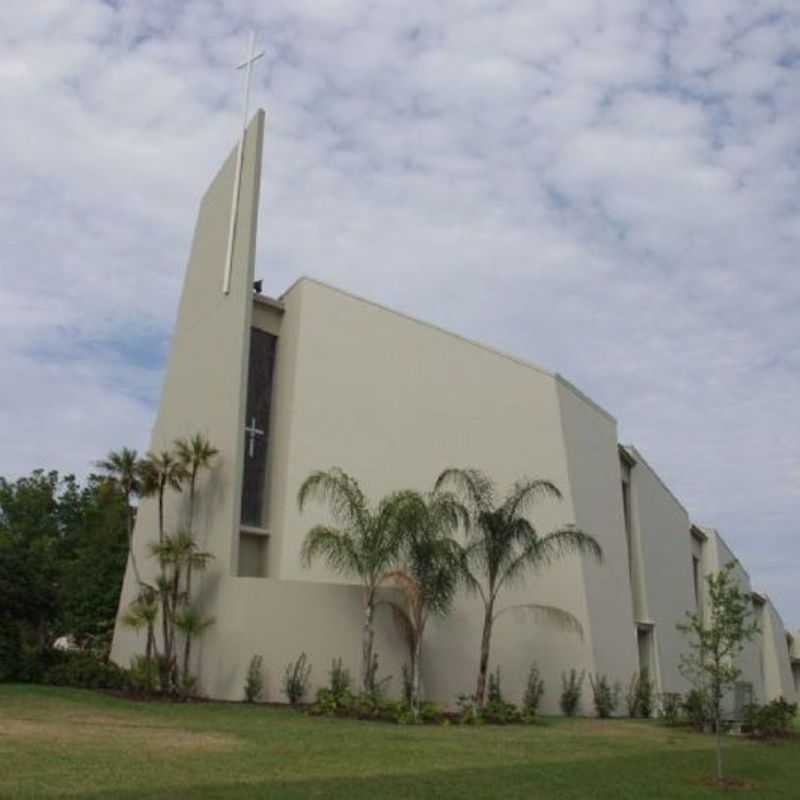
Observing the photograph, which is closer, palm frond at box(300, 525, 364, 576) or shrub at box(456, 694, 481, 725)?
shrub at box(456, 694, 481, 725)

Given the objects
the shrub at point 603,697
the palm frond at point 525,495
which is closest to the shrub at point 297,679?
the palm frond at point 525,495

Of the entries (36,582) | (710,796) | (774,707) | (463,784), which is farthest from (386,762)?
(36,582)

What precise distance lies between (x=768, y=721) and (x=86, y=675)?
51.7ft

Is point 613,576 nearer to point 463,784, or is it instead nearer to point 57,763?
point 463,784

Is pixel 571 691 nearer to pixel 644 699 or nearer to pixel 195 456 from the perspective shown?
pixel 644 699

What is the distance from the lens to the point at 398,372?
25922 mm

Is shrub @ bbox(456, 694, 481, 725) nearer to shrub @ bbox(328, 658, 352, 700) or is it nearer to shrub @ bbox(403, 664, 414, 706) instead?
shrub @ bbox(403, 664, 414, 706)

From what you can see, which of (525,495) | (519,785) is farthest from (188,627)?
(519,785)

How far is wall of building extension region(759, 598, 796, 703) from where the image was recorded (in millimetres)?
A: 50531

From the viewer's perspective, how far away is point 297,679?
70.7ft

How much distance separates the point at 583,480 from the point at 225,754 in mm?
15640

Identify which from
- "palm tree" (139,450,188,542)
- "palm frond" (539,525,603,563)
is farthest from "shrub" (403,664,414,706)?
"palm tree" (139,450,188,542)

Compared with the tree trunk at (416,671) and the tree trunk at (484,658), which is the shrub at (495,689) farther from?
the tree trunk at (416,671)

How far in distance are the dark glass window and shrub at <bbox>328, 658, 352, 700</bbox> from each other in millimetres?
5204
